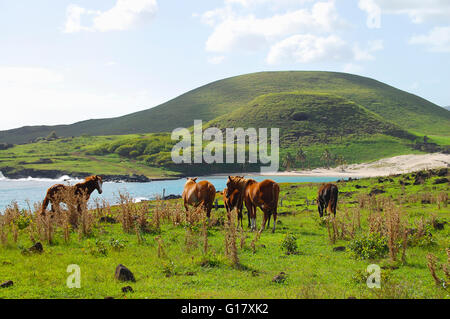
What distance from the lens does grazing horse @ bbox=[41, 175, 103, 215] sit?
18.2 meters

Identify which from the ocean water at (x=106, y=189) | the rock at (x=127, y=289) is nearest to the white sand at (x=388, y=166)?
the ocean water at (x=106, y=189)

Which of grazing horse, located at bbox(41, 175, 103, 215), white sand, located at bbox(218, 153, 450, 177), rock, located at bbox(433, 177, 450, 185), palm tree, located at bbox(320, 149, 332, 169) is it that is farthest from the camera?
palm tree, located at bbox(320, 149, 332, 169)

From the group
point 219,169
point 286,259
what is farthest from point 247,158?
point 286,259

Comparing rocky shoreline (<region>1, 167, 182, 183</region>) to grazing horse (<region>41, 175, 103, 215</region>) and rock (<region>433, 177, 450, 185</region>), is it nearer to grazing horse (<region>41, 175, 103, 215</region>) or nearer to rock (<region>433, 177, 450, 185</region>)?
rock (<region>433, 177, 450, 185</region>)

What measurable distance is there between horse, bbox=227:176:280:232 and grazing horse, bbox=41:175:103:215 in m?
7.27

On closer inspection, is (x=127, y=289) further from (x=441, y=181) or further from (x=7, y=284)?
(x=441, y=181)

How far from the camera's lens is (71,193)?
60.1ft

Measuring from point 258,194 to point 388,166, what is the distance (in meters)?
145

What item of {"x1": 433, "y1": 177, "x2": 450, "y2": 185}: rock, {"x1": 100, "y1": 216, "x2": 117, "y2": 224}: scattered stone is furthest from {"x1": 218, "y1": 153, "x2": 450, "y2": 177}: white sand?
{"x1": 100, "y1": 216, "x2": 117, "y2": 224}: scattered stone

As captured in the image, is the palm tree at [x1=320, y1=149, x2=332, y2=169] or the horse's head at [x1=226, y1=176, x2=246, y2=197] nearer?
the horse's head at [x1=226, y1=176, x2=246, y2=197]

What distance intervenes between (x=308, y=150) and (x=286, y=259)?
169m

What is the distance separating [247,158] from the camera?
166 m

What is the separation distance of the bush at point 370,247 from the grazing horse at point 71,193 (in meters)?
12.3

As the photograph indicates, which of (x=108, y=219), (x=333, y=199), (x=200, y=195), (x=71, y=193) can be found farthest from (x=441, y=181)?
(x=71, y=193)
